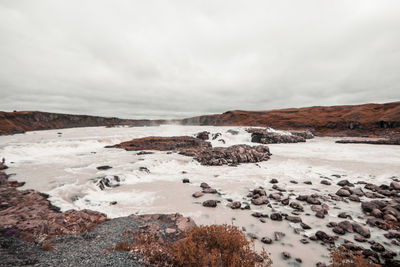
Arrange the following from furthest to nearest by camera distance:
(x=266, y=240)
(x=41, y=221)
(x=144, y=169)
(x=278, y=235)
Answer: (x=144, y=169) < (x=278, y=235) < (x=41, y=221) < (x=266, y=240)

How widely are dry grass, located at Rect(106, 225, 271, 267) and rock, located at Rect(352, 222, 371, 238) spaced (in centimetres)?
768

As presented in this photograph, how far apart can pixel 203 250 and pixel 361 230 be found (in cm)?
1045

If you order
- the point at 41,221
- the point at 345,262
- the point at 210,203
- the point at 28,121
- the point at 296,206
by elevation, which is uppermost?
the point at 28,121

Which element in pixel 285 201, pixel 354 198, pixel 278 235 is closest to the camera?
pixel 278 235

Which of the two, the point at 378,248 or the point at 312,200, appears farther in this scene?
the point at 312,200

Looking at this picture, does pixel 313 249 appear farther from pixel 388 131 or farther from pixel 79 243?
pixel 388 131

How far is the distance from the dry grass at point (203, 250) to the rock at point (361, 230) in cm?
768

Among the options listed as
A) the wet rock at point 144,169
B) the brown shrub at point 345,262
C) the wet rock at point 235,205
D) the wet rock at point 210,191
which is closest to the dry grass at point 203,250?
the brown shrub at point 345,262

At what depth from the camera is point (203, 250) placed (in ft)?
19.1

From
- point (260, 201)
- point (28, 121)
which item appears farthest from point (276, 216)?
point (28, 121)

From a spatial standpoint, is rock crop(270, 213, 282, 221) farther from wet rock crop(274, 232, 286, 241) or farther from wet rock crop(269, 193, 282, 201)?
wet rock crop(269, 193, 282, 201)

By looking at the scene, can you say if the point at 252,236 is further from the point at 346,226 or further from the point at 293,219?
the point at 346,226

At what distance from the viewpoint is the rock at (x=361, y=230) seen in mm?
10041

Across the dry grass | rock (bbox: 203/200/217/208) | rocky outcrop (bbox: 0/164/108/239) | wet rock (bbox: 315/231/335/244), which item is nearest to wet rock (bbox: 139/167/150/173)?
rocky outcrop (bbox: 0/164/108/239)
